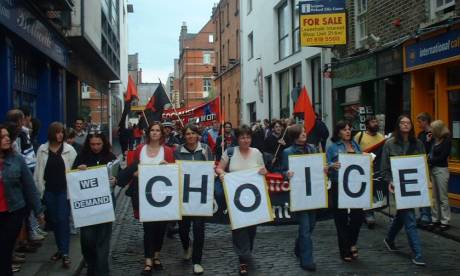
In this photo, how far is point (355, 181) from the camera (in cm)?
777

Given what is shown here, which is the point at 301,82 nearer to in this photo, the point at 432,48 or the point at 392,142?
the point at 432,48

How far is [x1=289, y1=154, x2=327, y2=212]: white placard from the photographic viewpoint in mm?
7461

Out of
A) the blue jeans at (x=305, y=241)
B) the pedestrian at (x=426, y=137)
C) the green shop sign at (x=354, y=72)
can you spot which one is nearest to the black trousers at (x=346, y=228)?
the blue jeans at (x=305, y=241)

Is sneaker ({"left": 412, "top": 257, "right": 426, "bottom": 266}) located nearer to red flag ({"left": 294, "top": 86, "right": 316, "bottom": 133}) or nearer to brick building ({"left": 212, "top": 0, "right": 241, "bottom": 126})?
red flag ({"left": 294, "top": 86, "right": 316, "bottom": 133})

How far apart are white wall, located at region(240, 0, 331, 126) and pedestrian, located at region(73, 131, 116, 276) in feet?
44.4

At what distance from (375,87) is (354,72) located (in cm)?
124

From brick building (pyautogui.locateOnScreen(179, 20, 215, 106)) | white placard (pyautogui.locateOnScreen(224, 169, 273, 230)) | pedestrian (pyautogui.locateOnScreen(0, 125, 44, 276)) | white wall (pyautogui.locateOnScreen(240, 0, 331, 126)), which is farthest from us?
brick building (pyautogui.locateOnScreen(179, 20, 215, 106))

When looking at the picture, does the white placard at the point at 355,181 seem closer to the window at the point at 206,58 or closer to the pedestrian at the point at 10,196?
the pedestrian at the point at 10,196

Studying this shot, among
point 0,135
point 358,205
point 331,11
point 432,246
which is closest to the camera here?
point 0,135

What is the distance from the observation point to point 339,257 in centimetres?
800

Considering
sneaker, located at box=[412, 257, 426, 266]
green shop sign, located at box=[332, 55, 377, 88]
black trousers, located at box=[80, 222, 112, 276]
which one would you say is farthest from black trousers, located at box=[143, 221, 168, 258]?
green shop sign, located at box=[332, 55, 377, 88]

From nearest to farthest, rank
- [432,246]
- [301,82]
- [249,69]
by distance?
1. [432,246]
2. [301,82]
3. [249,69]

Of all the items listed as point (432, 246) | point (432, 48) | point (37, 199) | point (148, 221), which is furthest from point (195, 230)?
point (432, 48)

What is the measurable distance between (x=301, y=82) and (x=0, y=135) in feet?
59.7
